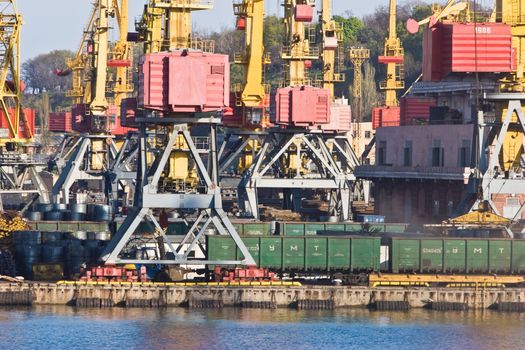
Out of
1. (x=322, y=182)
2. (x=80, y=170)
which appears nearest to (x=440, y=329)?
(x=322, y=182)

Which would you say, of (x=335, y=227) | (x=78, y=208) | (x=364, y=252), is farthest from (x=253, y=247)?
(x=78, y=208)

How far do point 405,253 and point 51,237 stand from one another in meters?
22.7

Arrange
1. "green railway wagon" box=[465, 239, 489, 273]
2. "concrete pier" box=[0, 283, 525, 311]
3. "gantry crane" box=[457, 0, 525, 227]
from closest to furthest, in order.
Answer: "concrete pier" box=[0, 283, 525, 311]
"green railway wagon" box=[465, 239, 489, 273]
"gantry crane" box=[457, 0, 525, 227]

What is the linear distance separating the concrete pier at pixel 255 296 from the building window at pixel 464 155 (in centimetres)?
3857

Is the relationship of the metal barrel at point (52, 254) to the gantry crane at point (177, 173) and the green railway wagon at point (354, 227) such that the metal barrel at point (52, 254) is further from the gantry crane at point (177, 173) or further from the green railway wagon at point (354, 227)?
the green railway wagon at point (354, 227)

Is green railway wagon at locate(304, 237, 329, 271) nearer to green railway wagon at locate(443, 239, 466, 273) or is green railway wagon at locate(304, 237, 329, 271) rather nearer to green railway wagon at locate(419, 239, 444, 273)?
green railway wagon at locate(419, 239, 444, 273)

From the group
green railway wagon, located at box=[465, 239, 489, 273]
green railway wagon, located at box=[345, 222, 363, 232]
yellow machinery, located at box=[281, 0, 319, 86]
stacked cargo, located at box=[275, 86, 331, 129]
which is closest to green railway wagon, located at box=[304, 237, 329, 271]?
green railway wagon, located at box=[465, 239, 489, 273]

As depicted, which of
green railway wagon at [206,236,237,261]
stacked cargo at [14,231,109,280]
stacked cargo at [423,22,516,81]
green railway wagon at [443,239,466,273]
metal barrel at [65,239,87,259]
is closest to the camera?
green railway wagon at [206,236,237,261]

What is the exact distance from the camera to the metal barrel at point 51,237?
11322 centimetres

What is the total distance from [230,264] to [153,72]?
38.5 ft

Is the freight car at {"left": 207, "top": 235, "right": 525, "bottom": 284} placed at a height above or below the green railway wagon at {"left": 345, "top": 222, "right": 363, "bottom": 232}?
below

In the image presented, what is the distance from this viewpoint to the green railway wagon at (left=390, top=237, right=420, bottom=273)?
Answer: 347 ft

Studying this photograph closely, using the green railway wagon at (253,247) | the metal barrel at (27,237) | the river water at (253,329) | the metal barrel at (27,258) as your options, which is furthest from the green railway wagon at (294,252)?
the metal barrel at (27,237)

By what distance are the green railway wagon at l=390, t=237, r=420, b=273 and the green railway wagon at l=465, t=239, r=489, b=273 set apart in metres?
2.95
